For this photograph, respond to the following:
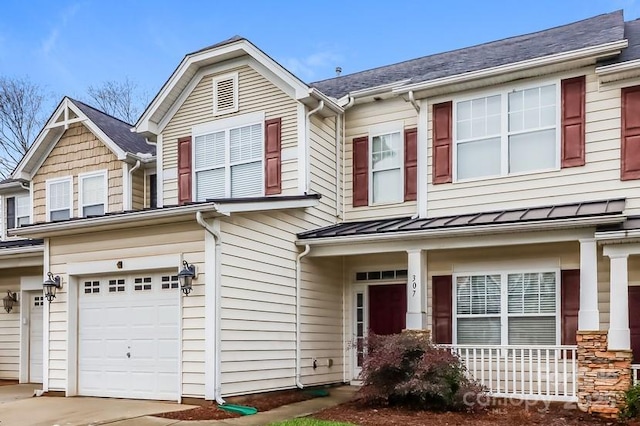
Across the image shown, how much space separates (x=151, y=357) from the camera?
34.9 ft

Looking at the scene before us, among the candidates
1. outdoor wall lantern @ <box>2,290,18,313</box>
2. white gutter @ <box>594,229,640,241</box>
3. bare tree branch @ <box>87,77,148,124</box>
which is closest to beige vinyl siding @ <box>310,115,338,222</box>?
white gutter @ <box>594,229,640,241</box>

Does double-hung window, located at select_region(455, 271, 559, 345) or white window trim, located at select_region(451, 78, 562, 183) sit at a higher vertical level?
white window trim, located at select_region(451, 78, 562, 183)

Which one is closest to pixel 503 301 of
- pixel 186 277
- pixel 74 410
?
pixel 186 277

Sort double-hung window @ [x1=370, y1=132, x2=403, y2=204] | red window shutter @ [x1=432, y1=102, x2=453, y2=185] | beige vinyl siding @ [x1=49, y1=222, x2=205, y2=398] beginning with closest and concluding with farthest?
beige vinyl siding @ [x1=49, y1=222, x2=205, y2=398] → red window shutter @ [x1=432, y1=102, x2=453, y2=185] → double-hung window @ [x1=370, y1=132, x2=403, y2=204]

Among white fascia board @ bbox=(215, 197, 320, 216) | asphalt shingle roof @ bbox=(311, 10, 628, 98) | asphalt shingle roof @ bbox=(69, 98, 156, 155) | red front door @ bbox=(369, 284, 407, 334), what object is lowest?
red front door @ bbox=(369, 284, 407, 334)

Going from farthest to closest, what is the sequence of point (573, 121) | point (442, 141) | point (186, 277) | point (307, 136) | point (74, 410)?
point (307, 136) → point (442, 141) → point (573, 121) → point (186, 277) → point (74, 410)

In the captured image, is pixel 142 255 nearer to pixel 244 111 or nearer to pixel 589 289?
pixel 244 111

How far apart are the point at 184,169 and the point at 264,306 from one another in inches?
171

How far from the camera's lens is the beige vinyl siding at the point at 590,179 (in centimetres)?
1091

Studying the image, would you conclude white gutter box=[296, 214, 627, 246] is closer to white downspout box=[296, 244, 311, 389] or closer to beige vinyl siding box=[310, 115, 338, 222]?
white downspout box=[296, 244, 311, 389]

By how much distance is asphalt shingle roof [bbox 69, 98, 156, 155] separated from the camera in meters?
15.5

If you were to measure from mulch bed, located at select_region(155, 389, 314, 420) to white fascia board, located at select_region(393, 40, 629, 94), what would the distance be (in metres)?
6.16

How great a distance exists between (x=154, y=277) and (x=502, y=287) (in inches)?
248

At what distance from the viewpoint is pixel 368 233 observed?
38.5 ft
